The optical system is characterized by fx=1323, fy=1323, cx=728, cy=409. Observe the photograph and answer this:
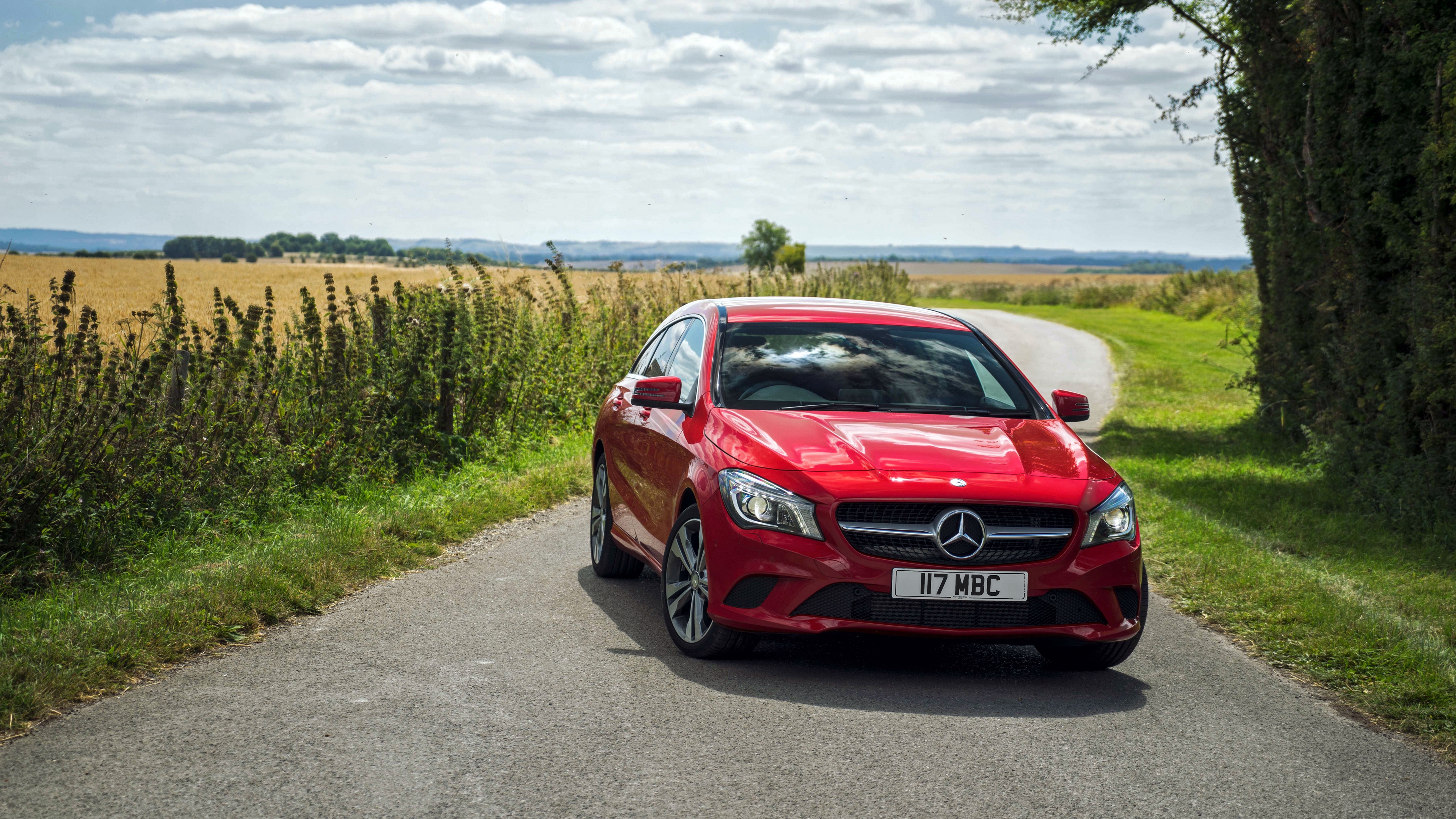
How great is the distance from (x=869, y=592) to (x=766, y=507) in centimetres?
56

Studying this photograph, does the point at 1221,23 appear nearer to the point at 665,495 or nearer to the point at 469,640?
the point at 665,495

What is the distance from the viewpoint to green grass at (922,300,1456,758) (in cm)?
603

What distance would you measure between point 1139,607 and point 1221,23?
1213 centimetres

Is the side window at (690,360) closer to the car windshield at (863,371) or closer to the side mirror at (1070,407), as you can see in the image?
the car windshield at (863,371)

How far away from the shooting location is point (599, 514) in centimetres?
823

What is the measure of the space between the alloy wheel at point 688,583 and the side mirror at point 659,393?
30.9 inches

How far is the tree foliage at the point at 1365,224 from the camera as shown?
9383 mm

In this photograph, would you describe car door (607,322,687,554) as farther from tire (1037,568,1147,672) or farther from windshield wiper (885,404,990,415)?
tire (1037,568,1147,672)

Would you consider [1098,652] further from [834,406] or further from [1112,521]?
[834,406]

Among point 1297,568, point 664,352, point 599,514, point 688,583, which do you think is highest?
point 664,352

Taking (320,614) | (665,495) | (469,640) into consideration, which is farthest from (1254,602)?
(320,614)

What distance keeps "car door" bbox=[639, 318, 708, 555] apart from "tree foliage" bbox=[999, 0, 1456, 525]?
17.6 feet

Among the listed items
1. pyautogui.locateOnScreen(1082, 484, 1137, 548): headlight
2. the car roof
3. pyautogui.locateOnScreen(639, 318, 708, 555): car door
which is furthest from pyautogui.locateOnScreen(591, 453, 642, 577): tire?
pyautogui.locateOnScreen(1082, 484, 1137, 548): headlight

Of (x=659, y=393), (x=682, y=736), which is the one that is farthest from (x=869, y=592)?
(x=659, y=393)
